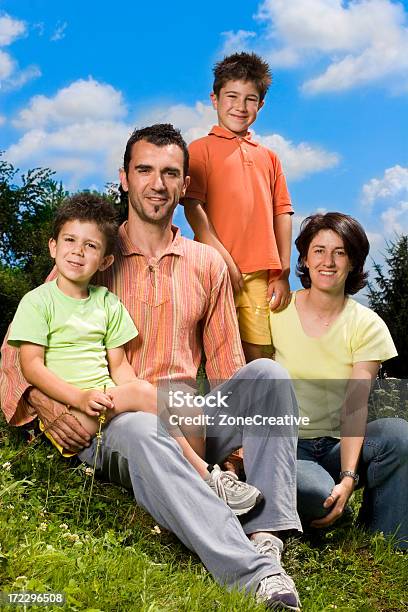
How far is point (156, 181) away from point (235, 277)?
29.4 inches

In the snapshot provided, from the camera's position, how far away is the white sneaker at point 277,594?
3213mm

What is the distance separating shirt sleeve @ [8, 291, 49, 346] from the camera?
3.89 meters

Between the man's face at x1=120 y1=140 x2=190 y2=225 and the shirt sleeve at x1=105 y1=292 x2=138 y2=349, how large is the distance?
19.8 inches

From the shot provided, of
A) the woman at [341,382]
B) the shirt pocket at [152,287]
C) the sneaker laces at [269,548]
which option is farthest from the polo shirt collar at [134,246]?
Answer: the sneaker laces at [269,548]

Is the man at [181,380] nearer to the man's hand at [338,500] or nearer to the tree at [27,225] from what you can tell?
the man's hand at [338,500]

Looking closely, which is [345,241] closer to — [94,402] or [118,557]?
[94,402]

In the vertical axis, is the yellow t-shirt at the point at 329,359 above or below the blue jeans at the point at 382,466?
above

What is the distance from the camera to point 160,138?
4.43 m

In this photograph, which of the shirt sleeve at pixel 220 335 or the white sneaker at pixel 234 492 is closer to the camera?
the white sneaker at pixel 234 492

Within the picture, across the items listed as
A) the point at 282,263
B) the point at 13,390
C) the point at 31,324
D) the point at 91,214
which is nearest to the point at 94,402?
the point at 31,324

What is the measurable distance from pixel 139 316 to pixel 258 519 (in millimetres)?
1185

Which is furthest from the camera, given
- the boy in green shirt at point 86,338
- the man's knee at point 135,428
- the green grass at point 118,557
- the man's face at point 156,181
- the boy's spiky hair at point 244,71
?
the boy's spiky hair at point 244,71

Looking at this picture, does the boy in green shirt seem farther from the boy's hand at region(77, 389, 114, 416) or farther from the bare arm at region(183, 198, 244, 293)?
the bare arm at region(183, 198, 244, 293)

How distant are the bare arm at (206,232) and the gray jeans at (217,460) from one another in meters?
0.81
